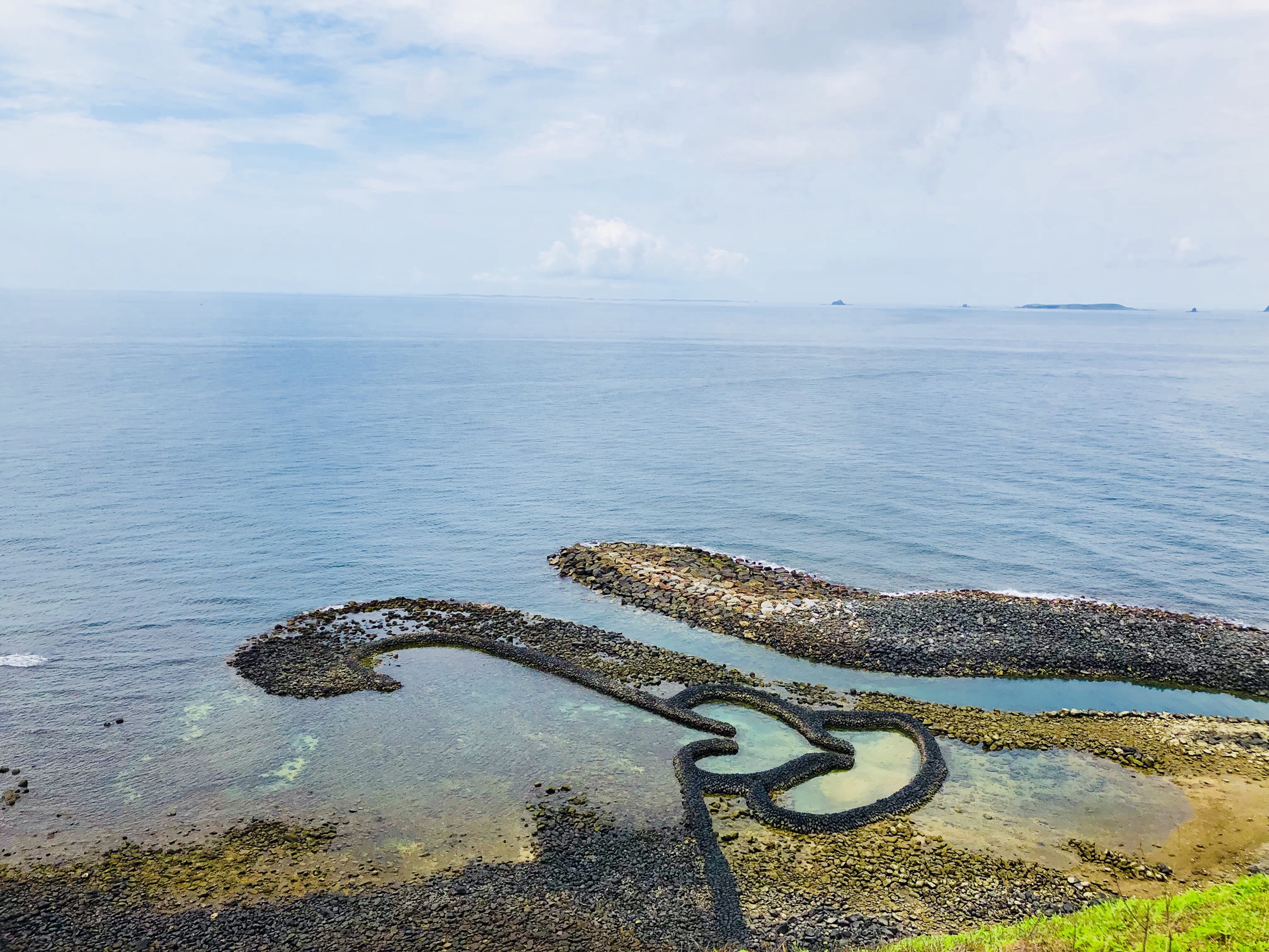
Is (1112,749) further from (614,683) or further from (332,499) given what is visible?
(332,499)

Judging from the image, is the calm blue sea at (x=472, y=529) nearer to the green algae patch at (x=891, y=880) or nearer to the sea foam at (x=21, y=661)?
the sea foam at (x=21, y=661)

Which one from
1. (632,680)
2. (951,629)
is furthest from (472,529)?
(951,629)

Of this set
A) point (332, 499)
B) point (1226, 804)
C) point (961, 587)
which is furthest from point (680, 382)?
point (1226, 804)

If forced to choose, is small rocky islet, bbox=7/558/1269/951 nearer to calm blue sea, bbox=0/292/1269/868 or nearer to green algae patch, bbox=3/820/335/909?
green algae patch, bbox=3/820/335/909

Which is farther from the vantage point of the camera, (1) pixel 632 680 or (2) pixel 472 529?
(2) pixel 472 529

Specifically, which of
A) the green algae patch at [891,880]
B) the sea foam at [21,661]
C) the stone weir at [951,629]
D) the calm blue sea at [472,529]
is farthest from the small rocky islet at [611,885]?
the sea foam at [21,661]

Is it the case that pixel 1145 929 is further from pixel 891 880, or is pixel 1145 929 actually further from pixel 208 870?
pixel 208 870

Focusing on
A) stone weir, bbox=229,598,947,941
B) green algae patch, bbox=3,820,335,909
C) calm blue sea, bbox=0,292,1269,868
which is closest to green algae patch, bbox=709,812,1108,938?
stone weir, bbox=229,598,947,941
